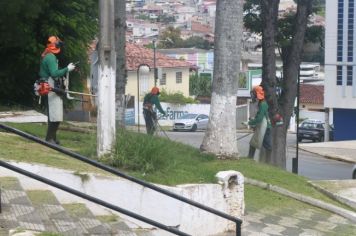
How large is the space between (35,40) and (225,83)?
6155 mm

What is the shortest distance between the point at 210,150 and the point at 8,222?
684 centimetres

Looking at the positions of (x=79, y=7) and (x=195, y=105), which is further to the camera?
(x=195, y=105)

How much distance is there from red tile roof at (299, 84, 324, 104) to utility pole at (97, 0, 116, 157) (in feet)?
186

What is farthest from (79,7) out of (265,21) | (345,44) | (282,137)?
(345,44)

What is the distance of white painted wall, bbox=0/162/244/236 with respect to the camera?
755cm

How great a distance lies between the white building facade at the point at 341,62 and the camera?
44.8 m

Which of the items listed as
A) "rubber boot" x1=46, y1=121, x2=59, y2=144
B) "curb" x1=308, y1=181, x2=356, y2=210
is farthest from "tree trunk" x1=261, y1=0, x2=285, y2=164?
"rubber boot" x1=46, y1=121, x2=59, y2=144

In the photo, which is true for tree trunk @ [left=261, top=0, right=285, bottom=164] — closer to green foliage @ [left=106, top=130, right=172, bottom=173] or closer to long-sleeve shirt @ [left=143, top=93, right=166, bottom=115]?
long-sleeve shirt @ [left=143, top=93, right=166, bottom=115]

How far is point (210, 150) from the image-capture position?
12.7 m

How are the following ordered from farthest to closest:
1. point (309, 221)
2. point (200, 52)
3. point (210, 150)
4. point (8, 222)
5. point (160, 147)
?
point (200, 52)
point (210, 150)
point (309, 221)
point (160, 147)
point (8, 222)

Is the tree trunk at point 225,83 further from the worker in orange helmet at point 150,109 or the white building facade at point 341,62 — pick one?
the white building facade at point 341,62

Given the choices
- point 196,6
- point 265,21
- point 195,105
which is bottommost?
point 195,105

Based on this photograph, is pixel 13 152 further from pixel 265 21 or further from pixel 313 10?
pixel 313 10

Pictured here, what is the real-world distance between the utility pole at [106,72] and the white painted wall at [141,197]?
129 centimetres
